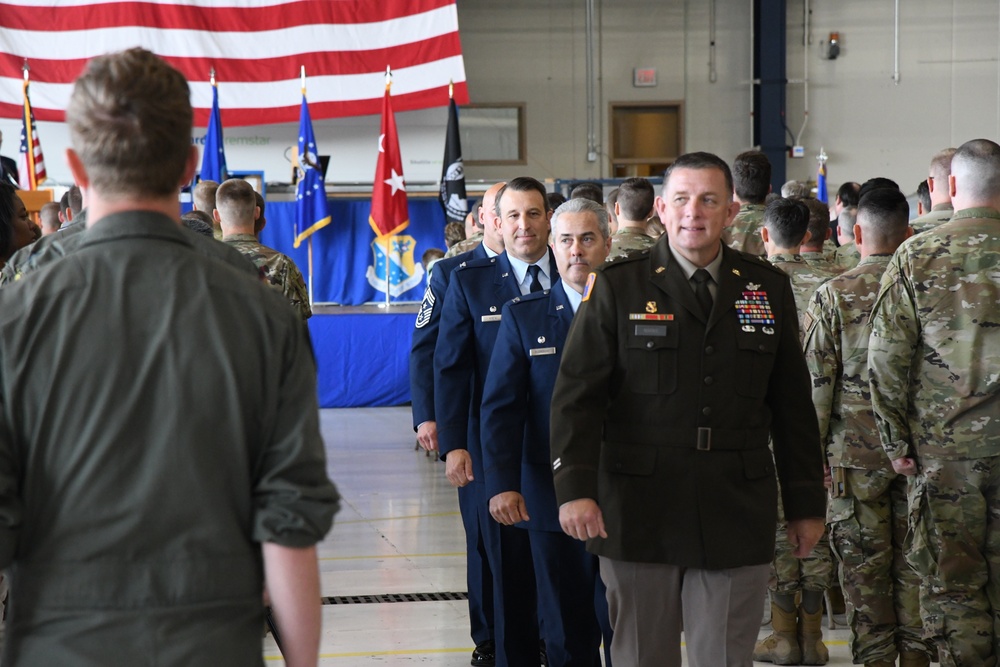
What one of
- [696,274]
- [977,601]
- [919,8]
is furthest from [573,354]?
[919,8]

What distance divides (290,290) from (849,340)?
2.45m

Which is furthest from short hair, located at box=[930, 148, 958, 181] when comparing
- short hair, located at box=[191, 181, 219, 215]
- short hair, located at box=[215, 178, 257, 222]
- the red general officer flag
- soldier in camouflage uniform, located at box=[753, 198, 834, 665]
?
the red general officer flag

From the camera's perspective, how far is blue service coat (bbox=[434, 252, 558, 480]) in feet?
13.1

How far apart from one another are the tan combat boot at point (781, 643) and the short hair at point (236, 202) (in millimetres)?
2729

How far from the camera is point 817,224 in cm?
479

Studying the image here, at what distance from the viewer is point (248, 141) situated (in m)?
14.7

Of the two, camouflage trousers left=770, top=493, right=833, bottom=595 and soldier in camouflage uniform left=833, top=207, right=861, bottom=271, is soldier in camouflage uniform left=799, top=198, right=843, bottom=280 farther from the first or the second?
camouflage trousers left=770, top=493, right=833, bottom=595

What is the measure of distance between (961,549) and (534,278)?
1631 millimetres

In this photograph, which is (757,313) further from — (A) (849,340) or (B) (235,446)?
(B) (235,446)

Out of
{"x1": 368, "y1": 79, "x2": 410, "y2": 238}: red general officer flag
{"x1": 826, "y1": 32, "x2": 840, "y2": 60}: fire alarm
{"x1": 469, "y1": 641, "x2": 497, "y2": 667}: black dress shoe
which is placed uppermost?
{"x1": 826, "y1": 32, "x2": 840, "y2": 60}: fire alarm

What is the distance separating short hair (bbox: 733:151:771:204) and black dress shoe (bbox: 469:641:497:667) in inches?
95.0

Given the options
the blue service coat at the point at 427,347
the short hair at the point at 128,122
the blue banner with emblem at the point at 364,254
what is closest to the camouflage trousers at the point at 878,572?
the blue service coat at the point at 427,347

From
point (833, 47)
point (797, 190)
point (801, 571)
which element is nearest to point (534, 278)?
point (801, 571)

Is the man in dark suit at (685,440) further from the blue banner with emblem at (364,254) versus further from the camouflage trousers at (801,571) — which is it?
the blue banner with emblem at (364,254)
